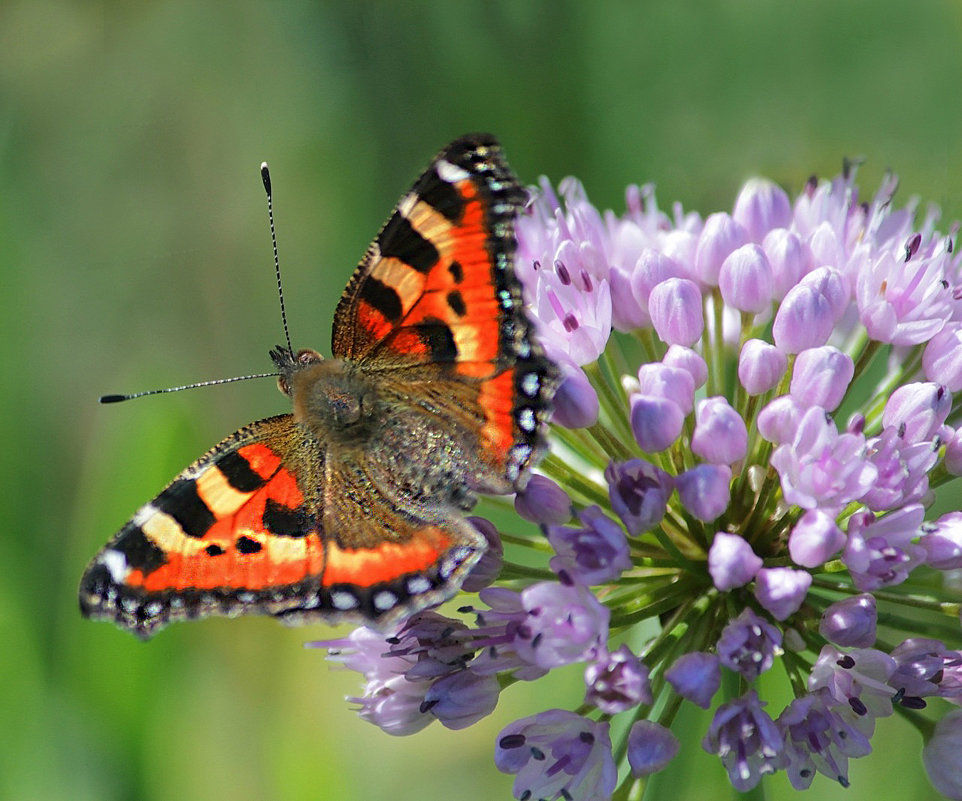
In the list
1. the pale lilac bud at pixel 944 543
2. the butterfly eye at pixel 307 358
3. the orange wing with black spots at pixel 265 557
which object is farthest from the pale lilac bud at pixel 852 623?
the butterfly eye at pixel 307 358

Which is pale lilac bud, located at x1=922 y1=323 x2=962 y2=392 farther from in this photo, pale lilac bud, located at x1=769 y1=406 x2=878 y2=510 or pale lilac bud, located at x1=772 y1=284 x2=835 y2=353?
pale lilac bud, located at x1=769 y1=406 x2=878 y2=510

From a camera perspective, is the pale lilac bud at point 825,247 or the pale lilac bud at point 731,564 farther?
the pale lilac bud at point 825,247

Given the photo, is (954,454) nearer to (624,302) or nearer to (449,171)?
(624,302)

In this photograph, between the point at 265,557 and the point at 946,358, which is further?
the point at 946,358

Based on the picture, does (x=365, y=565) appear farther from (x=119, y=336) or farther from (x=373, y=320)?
(x=119, y=336)

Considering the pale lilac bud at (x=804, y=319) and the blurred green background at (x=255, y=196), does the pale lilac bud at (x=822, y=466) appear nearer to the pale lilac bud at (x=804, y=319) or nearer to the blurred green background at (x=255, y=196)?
the pale lilac bud at (x=804, y=319)

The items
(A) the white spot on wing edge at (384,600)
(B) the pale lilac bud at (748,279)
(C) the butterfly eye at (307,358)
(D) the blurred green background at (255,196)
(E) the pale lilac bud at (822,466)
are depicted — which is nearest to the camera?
(A) the white spot on wing edge at (384,600)

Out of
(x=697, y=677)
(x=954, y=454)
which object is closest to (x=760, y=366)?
(x=954, y=454)

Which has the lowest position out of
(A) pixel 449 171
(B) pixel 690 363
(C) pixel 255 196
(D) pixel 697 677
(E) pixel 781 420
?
(D) pixel 697 677
